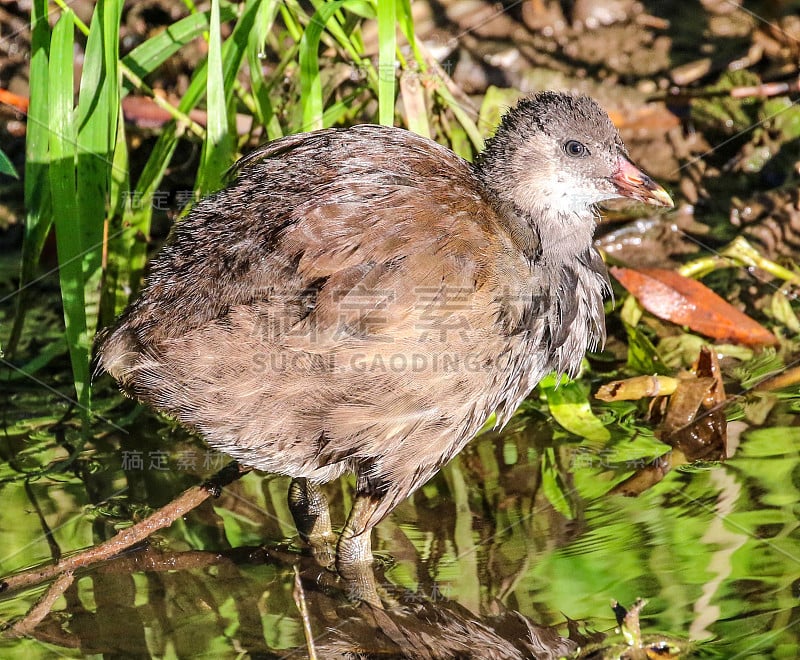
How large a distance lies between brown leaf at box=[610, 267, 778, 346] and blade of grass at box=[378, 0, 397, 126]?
1324 mm

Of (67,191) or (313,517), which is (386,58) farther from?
(313,517)

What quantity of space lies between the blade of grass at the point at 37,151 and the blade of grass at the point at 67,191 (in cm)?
7

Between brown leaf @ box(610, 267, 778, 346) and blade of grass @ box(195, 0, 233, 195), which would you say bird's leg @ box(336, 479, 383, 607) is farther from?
brown leaf @ box(610, 267, 778, 346)

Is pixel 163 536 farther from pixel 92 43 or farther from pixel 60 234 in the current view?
pixel 92 43

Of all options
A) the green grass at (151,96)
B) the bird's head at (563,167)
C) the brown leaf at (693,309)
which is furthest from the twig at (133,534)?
the brown leaf at (693,309)

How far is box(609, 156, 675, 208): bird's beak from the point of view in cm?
382

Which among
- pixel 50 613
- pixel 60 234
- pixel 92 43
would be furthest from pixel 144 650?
pixel 92 43

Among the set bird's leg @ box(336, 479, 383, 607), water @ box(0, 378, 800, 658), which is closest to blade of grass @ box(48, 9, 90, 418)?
water @ box(0, 378, 800, 658)

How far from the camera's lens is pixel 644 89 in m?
6.27

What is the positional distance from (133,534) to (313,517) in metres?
0.62

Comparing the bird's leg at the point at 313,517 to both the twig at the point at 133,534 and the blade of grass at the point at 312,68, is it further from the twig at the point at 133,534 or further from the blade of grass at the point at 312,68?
the blade of grass at the point at 312,68

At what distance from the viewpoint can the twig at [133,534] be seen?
11.6 feet

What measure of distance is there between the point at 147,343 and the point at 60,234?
838mm

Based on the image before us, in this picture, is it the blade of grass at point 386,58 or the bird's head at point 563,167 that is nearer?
the bird's head at point 563,167
